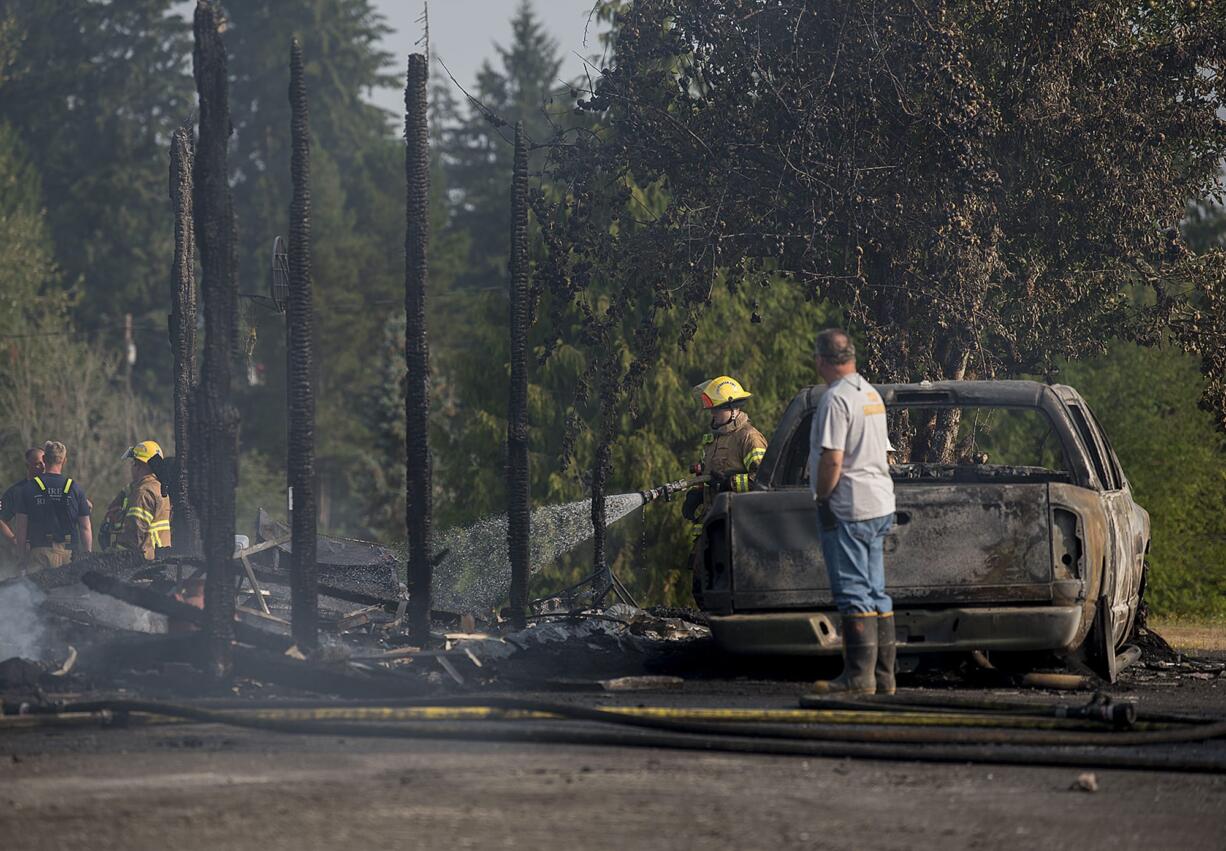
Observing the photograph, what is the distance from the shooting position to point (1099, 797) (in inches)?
276

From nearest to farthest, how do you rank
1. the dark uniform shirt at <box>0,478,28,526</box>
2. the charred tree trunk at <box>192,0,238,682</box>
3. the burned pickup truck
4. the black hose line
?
the black hose line
the burned pickup truck
the charred tree trunk at <box>192,0,238,682</box>
the dark uniform shirt at <box>0,478,28,526</box>

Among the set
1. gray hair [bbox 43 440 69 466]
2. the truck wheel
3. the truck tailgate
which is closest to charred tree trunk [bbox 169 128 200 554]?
gray hair [bbox 43 440 69 466]

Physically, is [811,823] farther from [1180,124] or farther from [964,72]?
[1180,124]

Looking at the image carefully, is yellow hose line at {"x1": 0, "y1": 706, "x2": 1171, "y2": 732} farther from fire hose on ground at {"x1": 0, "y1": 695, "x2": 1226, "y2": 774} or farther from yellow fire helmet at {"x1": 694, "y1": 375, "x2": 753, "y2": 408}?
yellow fire helmet at {"x1": 694, "y1": 375, "x2": 753, "y2": 408}

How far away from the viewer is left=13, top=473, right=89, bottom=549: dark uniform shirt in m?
19.1

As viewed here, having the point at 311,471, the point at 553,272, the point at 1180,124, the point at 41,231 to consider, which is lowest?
the point at 311,471

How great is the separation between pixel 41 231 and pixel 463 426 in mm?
32134

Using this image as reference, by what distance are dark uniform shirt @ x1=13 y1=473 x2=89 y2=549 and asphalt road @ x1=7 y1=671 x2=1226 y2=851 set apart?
11128mm

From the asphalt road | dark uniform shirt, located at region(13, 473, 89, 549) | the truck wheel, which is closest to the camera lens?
the asphalt road

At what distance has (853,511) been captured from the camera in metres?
9.90

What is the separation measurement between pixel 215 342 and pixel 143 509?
275 inches

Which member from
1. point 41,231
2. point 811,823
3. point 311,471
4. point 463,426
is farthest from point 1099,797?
point 41,231

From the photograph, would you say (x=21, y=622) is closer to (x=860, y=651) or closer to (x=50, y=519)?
(x=860, y=651)

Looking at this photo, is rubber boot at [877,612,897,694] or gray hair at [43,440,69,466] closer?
rubber boot at [877,612,897,694]
